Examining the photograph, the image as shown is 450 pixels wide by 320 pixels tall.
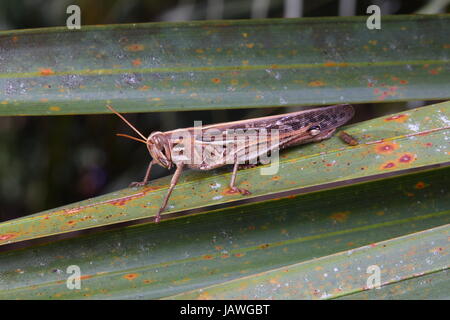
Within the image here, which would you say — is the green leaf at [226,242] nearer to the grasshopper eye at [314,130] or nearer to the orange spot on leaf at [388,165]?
the orange spot on leaf at [388,165]

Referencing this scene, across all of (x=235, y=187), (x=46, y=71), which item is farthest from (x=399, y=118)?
(x=46, y=71)

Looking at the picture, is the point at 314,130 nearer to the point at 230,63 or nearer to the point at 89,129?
the point at 230,63

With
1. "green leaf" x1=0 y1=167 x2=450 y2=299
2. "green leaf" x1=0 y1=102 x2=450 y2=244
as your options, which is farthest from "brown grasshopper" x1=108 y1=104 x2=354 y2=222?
"green leaf" x1=0 y1=167 x2=450 y2=299

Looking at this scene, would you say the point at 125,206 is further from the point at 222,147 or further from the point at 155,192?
the point at 222,147

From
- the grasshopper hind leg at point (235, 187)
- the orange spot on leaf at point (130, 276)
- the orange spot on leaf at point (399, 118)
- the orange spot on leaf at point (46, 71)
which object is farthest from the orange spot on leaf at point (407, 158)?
the orange spot on leaf at point (46, 71)

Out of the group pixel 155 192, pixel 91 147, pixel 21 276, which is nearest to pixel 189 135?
pixel 155 192
